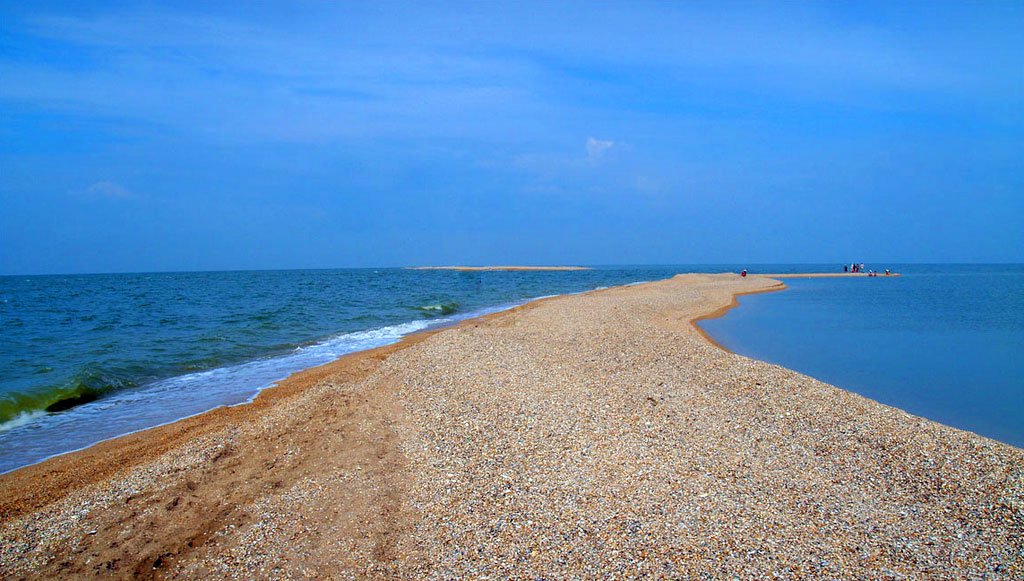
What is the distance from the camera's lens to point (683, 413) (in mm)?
9023

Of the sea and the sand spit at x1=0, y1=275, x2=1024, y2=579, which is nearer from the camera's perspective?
the sand spit at x1=0, y1=275, x2=1024, y2=579

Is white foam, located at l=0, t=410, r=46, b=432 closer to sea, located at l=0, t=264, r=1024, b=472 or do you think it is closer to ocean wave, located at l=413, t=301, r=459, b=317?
sea, located at l=0, t=264, r=1024, b=472

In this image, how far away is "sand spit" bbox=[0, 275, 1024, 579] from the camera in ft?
16.0

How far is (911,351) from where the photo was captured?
624 inches

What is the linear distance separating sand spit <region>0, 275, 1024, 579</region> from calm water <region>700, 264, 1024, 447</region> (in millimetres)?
2315

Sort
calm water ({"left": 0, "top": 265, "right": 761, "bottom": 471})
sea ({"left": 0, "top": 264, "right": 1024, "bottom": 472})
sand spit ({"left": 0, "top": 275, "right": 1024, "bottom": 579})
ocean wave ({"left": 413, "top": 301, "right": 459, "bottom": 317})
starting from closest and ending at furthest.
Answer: sand spit ({"left": 0, "top": 275, "right": 1024, "bottom": 579}), sea ({"left": 0, "top": 264, "right": 1024, "bottom": 472}), calm water ({"left": 0, "top": 265, "right": 761, "bottom": 471}), ocean wave ({"left": 413, "top": 301, "right": 459, "bottom": 317})

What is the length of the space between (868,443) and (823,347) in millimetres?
10225

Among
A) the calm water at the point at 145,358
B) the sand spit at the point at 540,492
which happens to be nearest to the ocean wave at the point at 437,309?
the calm water at the point at 145,358

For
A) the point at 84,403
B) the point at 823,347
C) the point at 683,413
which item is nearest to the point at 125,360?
the point at 84,403

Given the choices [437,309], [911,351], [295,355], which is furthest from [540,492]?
[437,309]

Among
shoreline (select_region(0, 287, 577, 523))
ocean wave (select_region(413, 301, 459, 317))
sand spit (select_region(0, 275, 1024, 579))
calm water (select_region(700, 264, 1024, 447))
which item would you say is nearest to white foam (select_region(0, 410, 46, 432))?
shoreline (select_region(0, 287, 577, 523))

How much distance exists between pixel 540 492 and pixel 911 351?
15.2 metres

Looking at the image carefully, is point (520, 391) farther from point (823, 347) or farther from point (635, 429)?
point (823, 347)

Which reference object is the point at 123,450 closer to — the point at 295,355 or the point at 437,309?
the point at 295,355
